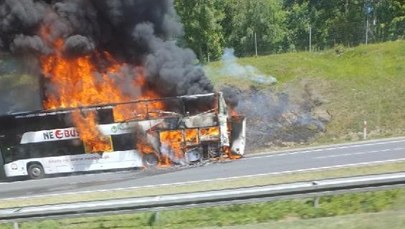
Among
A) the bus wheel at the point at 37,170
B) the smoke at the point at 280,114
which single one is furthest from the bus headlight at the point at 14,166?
the smoke at the point at 280,114

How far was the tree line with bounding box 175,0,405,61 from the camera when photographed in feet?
146

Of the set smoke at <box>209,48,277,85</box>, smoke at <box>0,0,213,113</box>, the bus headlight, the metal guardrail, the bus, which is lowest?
the bus headlight

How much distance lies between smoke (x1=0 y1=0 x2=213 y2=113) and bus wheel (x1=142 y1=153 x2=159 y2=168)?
3731mm

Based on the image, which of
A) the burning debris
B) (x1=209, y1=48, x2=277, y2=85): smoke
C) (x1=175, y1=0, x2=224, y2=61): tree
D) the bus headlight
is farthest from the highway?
(x1=175, y1=0, x2=224, y2=61): tree

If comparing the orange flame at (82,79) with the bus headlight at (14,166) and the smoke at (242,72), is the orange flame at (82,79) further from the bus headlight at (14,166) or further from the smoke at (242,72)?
the smoke at (242,72)

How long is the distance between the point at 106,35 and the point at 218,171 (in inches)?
455

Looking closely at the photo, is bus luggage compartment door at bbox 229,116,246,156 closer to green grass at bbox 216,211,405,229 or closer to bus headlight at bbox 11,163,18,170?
bus headlight at bbox 11,163,18,170

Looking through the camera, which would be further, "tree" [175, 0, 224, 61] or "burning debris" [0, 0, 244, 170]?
"tree" [175, 0, 224, 61]

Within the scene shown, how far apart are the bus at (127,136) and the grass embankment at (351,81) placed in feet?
27.1

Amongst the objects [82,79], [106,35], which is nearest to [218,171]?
[82,79]

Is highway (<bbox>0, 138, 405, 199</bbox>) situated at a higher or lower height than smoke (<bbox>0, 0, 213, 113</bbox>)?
lower

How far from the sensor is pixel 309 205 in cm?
815

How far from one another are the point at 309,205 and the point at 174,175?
12280 millimetres

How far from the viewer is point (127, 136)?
2298cm
